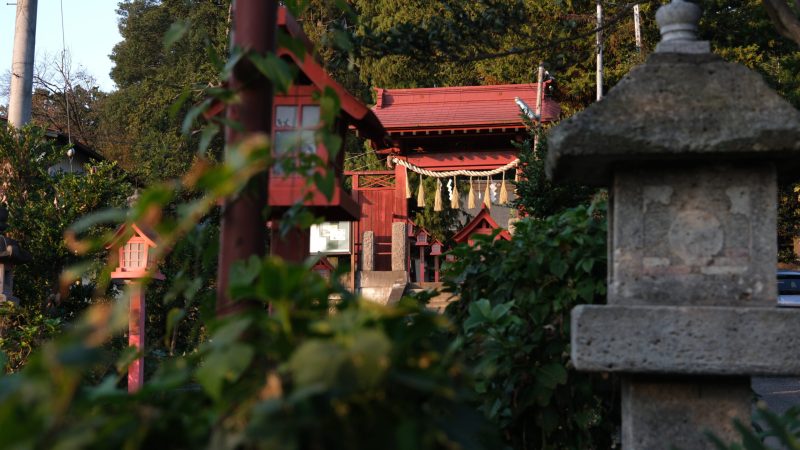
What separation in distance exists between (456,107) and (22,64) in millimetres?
13018

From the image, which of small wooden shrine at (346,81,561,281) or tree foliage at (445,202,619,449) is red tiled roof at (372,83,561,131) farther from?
tree foliage at (445,202,619,449)

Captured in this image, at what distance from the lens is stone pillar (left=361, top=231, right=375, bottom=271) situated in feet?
74.7

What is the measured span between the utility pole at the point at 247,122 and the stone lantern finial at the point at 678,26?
65.9 inches

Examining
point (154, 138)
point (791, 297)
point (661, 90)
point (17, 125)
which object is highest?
point (154, 138)

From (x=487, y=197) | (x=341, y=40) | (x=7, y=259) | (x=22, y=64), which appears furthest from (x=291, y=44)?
(x=487, y=197)

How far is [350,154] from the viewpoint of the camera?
1172 inches

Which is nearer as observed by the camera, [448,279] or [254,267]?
[254,267]

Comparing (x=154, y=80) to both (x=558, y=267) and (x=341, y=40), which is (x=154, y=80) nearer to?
(x=558, y=267)

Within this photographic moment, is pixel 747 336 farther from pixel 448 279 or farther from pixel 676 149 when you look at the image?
pixel 448 279

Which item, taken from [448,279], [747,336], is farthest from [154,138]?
[747,336]

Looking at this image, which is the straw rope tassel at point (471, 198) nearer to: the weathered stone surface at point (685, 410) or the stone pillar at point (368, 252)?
the stone pillar at point (368, 252)

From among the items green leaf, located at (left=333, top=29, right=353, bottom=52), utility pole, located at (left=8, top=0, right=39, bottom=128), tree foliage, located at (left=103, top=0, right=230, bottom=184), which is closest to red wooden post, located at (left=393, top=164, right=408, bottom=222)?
tree foliage, located at (left=103, top=0, right=230, bottom=184)

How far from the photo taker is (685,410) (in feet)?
10.3

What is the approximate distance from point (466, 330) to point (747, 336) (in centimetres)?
129
